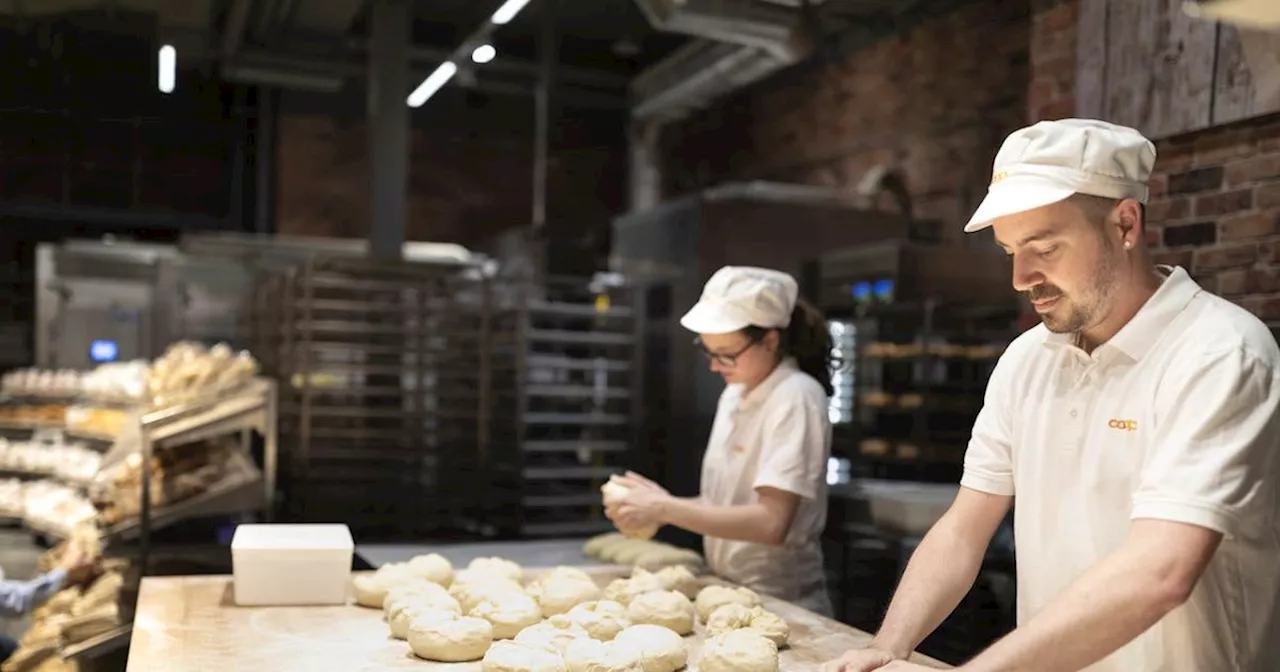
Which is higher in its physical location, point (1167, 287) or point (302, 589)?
point (1167, 287)

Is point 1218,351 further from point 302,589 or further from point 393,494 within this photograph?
point 393,494

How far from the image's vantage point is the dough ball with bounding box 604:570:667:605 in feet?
7.00

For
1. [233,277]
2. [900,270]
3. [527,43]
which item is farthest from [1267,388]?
[233,277]

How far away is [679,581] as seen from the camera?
227 cm

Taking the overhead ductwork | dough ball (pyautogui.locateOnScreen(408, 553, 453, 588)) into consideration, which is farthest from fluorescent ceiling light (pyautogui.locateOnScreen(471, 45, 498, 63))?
dough ball (pyautogui.locateOnScreen(408, 553, 453, 588))

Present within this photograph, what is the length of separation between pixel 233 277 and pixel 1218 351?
7.55 m

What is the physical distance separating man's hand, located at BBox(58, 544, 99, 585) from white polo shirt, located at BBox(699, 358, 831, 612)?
1.89 metres

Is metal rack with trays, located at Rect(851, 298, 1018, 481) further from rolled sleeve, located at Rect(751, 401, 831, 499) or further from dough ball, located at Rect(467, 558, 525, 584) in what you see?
dough ball, located at Rect(467, 558, 525, 584)

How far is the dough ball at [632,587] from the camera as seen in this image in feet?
7.00

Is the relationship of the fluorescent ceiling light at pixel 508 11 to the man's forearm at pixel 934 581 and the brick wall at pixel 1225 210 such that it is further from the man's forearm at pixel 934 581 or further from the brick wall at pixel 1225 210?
the man's forearm at pixel 934 581

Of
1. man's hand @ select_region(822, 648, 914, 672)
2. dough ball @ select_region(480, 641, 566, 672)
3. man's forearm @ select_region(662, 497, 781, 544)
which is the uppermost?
man's forearm @ select_region(662, 497, 781, 544)

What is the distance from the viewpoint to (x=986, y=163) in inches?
240

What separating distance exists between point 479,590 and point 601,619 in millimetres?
313

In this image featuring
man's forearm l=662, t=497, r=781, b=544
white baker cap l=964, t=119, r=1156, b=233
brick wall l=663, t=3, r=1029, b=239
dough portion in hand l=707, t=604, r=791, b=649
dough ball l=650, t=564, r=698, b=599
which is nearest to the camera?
white baker cap l=964, t=119, r=1156, b=233
